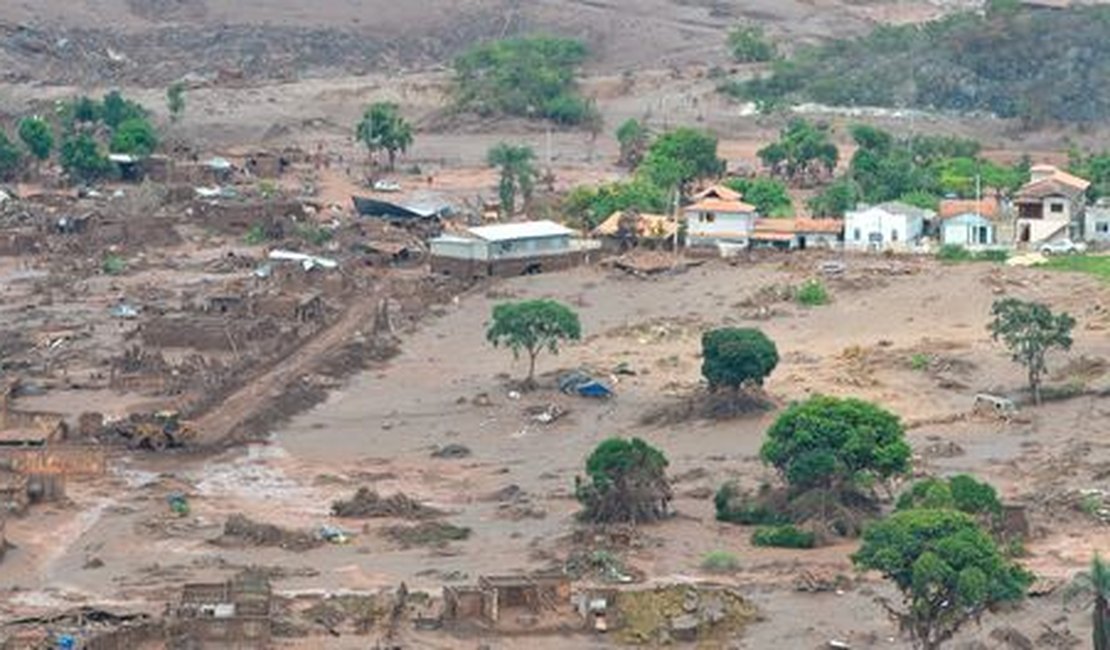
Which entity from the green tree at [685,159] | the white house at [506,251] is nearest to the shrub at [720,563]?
the white house at [506,251]

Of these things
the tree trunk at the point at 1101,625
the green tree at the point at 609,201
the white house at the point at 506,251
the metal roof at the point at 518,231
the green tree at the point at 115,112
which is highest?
the green tree at the point at 115,112

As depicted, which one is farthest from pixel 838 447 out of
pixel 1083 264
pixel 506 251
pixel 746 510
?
pixel 506 251

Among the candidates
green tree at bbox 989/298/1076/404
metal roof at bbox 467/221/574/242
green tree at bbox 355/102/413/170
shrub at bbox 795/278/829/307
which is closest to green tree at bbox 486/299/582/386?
green tree at bbox 989/298/1076/404

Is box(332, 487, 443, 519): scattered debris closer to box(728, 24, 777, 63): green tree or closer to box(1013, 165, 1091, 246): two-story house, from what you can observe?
box(1013, 165, 1091, 246): two-story house

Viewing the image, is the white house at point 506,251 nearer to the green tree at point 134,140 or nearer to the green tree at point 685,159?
the green tree at point 685,159

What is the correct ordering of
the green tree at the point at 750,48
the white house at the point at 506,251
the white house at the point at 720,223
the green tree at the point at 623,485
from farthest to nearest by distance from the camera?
1. the green tree at the point at 750,48
2. the white house at the point at 720,223
3. the white house at the point at 506,251
4. the green tree at the point at 623,485

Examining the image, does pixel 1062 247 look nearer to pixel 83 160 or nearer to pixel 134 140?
pixel 83 160
